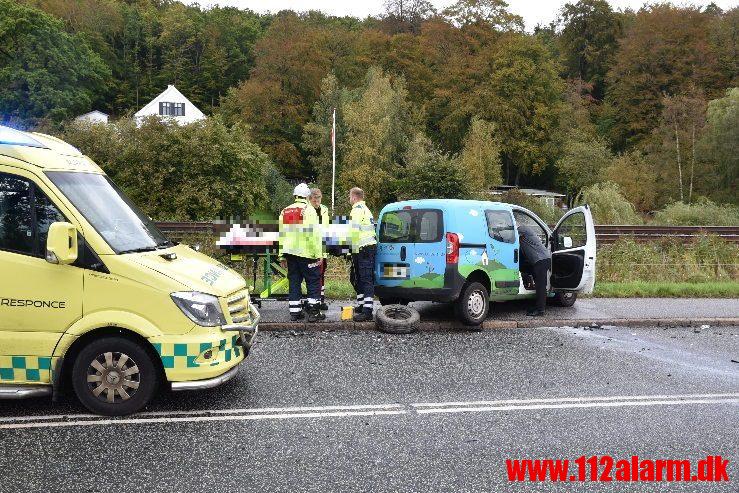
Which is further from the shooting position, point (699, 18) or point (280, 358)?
point (699, 18)

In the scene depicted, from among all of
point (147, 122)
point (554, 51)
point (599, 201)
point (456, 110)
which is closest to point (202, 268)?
point (599, 201)

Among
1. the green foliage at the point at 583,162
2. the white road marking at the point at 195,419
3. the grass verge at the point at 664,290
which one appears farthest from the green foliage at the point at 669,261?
the green foliage at the point at 583,162

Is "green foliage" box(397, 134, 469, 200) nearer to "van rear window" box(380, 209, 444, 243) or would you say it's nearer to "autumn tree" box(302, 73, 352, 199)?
"autumn tree" box(302, 73, 352, 199)

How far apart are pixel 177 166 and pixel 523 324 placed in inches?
1200

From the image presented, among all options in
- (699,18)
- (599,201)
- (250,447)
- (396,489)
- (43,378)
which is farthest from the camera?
(699,18)

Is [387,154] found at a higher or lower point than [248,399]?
higher

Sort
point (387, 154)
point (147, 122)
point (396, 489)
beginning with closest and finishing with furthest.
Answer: point (396, 489)
point (147, 122)
point (387, 154)

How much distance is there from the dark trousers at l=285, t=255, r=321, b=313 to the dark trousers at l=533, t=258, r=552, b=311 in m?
3.79

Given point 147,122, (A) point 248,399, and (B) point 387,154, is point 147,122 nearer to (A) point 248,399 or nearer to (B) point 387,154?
(B) point 387,154

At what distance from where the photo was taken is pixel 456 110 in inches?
2518

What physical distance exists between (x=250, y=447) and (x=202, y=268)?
6.85 feet

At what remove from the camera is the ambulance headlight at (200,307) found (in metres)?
5.81

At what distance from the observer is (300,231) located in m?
9.66

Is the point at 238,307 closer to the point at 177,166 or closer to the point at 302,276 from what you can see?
the point at 302,276
